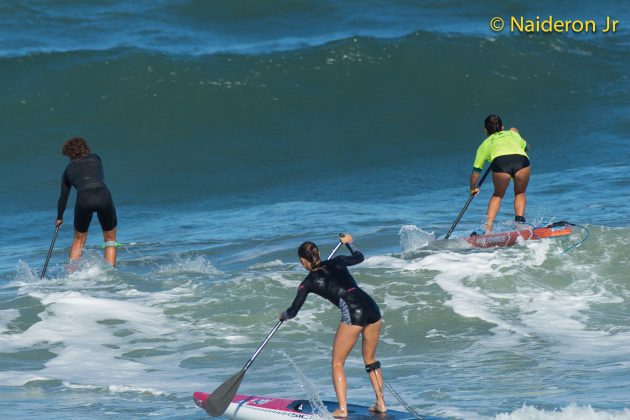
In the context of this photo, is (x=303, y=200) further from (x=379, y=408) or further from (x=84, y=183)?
(x=379, y=408)

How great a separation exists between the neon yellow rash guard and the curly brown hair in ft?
13.7

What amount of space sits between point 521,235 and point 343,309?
5.34 meters

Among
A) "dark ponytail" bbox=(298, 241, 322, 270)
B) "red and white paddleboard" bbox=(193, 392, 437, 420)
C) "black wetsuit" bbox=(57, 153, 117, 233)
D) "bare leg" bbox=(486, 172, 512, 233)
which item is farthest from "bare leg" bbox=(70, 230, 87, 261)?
"dark ponytail" bbox=(298, 241, 322, 270)

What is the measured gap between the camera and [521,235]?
1230cm

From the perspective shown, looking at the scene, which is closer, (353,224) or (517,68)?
(353,224)

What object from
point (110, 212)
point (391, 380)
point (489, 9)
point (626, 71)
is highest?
point (489, 9)

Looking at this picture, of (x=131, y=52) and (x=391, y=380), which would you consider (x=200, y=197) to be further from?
(x=391, y=380)

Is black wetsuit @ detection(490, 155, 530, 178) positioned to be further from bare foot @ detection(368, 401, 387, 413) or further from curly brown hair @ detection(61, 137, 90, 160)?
bare foot @ detection(368, 401, 387, 413)

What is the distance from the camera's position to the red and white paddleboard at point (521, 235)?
1222 cm

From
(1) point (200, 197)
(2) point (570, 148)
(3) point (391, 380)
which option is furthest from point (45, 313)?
(2) point (570, 148)

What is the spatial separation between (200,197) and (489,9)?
1046 cm

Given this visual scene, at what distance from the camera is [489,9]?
2575 centimetres

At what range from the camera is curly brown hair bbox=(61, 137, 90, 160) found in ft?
38.0

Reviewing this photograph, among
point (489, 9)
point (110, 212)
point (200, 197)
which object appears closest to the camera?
point (110, 212)
